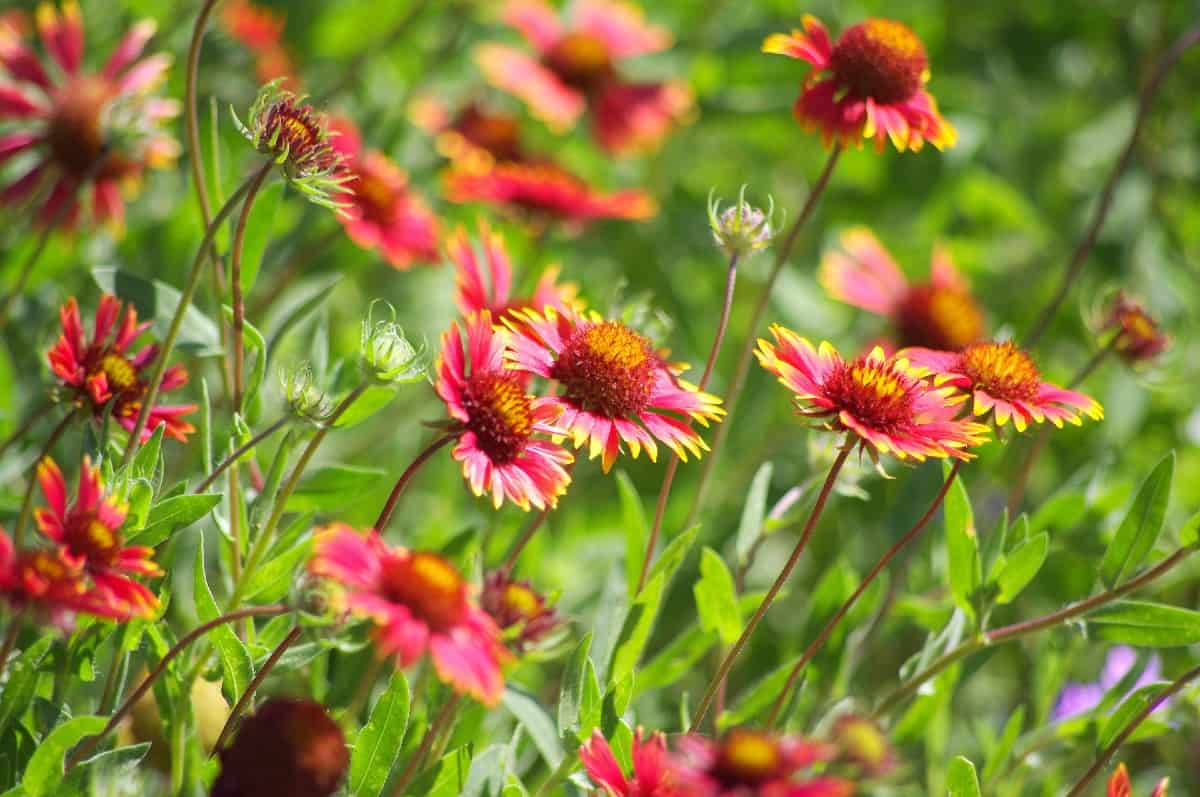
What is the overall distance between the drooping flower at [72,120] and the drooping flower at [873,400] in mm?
688

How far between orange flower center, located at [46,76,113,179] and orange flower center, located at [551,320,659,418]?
2.22ft

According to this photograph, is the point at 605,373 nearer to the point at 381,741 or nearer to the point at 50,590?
the point at 381,741

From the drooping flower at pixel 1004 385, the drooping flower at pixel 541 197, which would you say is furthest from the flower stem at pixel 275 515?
the drooping flower at pixel 541 197

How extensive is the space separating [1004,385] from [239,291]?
544 mm

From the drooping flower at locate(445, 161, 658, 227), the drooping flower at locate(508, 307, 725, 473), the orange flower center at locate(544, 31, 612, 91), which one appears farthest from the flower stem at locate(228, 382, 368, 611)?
the orange flower center at locate(544, 31, 612, 91)

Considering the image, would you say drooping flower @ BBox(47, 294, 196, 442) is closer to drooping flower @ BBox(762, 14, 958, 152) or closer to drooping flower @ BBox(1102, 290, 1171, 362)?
drooping flower @ BBox(762, 14, 958, 152)

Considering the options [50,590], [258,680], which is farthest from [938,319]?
[50,590]

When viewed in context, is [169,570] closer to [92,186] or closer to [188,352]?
[188,352]

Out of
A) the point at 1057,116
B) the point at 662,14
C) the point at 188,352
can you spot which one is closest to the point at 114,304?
the point at 188,352

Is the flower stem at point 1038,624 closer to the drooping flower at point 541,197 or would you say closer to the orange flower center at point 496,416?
the orange flower center at point 496,416

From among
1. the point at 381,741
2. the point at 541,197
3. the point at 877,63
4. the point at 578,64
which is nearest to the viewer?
the point at 381,741

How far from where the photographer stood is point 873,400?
0.90 meters

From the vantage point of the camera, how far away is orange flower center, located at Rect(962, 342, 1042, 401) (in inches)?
38.2

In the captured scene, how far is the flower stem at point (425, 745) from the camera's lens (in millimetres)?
829
